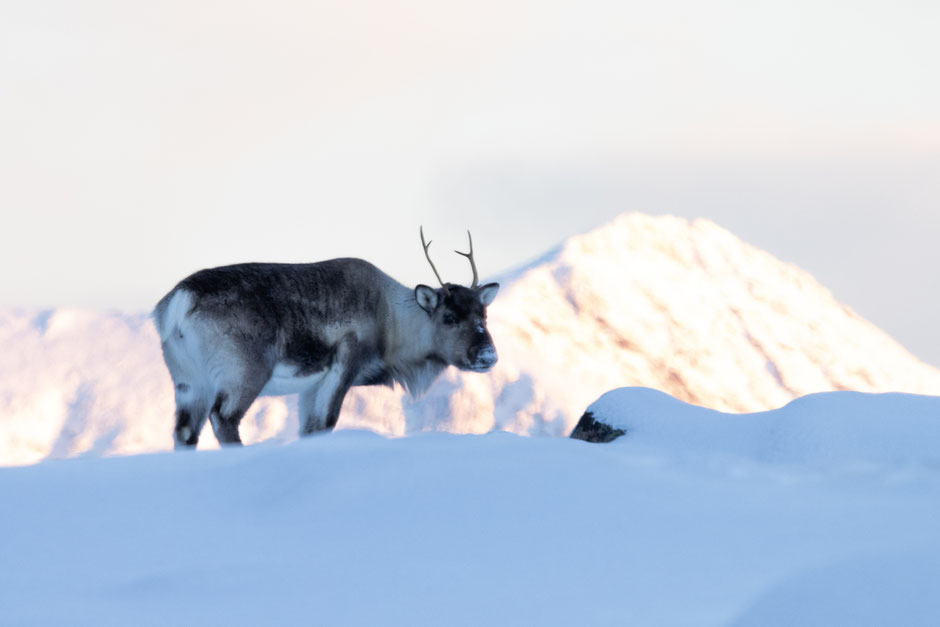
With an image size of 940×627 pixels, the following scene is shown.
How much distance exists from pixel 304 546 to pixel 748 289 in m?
34.9

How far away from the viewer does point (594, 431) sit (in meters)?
8.74

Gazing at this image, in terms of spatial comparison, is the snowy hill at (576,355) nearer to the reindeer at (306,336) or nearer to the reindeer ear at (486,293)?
the reindeer ear at (486,293)

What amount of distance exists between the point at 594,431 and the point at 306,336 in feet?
Result: 10.0

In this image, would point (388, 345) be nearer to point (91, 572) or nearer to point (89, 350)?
point (91, 572)

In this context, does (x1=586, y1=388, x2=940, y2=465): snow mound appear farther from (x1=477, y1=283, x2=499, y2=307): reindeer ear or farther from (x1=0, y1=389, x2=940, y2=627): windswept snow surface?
(x1=477, y1=283, x2=499, y2=307): reindeer ear

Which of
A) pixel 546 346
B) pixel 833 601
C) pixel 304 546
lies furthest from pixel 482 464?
pixel 546 346

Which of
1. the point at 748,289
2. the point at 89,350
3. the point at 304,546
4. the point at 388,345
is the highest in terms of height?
the point at 304,546

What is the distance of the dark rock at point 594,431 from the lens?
27.1 ft

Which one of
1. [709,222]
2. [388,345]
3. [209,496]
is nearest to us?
[209,496]

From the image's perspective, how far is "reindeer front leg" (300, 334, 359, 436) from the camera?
999 cm

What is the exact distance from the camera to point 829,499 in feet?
17.6

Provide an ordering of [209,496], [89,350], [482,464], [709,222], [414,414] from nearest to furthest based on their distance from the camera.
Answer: [209,496], [482,464], [414,414], [89,350], [709,222]

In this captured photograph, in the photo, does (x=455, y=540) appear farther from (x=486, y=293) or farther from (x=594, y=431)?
(x=486, y=293)

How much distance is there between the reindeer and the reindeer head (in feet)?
0.04
